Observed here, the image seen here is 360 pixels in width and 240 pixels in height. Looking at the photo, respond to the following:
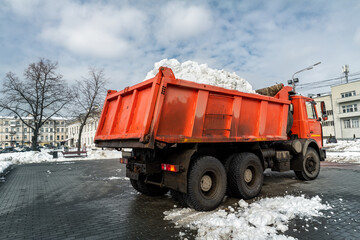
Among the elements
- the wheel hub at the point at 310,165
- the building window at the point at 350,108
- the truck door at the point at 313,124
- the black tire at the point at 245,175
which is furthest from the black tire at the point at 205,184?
the building window at the point at 350,108

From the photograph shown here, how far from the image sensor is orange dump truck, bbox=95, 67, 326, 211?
4.56 meters

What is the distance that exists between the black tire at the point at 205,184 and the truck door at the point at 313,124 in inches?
184

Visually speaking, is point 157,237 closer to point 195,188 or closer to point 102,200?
point 195,188

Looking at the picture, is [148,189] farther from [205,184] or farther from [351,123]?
[351,123]

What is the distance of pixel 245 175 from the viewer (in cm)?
589

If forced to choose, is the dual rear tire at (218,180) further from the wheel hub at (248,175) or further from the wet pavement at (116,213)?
the wet pavement at (116,213)

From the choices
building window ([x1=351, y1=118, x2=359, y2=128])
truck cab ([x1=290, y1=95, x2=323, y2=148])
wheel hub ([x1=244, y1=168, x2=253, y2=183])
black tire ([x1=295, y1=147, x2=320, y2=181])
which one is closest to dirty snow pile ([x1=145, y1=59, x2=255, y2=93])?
truck cab ([x1=290, y1=95, x2=323, y2=148])

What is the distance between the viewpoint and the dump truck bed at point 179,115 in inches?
174

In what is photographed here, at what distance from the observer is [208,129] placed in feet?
16.8

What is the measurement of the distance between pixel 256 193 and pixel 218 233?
2739 millimetres

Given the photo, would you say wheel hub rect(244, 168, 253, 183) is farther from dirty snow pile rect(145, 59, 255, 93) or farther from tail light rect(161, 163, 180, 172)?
dirty snow pile rect(145, 59, 255, 93)

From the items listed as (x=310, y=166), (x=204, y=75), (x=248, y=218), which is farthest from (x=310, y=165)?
(x=204, y=75)

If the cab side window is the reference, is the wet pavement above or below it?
below

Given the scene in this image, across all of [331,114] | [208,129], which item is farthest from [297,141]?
[331,114]
